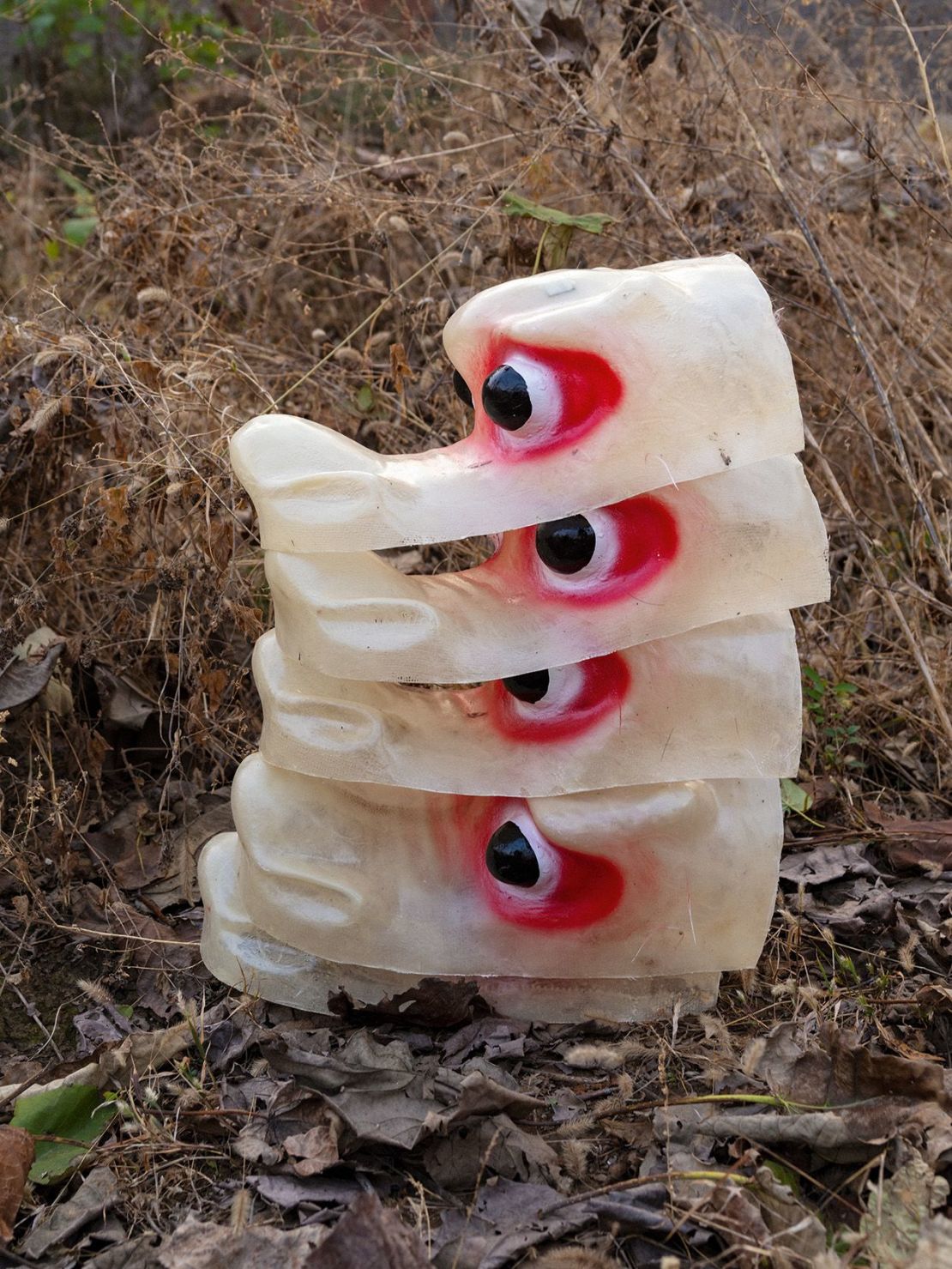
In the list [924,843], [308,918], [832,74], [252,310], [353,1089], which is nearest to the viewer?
[353,1089]

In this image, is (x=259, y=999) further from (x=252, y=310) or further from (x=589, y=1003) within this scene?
(x=252, y=310)

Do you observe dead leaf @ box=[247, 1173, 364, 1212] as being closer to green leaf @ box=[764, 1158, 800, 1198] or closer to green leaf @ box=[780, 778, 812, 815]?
green leaf @ box=[764, 1158, 800, 1198]

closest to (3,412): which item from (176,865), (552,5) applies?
(176,865)

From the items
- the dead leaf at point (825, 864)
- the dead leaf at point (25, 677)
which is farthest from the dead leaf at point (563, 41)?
the dead leaf at point (825, 864)

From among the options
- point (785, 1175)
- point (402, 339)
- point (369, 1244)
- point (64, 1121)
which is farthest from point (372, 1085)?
point (402, 339)

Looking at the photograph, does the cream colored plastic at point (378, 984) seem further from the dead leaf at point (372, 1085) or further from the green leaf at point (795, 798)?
the green leaf at point (795, 798)

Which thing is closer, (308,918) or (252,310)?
(308,918)

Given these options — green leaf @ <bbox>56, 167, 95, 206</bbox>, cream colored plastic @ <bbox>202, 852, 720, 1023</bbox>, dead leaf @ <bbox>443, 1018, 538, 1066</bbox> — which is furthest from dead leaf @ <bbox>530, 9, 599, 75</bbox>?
dead leaf @ <bbox>443, 1018, 538, 1066</bbox>
